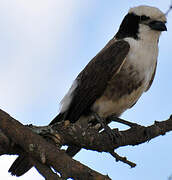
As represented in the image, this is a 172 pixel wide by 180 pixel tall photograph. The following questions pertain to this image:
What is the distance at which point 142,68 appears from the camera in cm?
526

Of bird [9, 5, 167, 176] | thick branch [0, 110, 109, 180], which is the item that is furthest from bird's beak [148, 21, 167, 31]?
thick branch [0, 110, 109, 180]

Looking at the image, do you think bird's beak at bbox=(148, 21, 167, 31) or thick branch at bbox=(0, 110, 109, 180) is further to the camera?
bird's beak at bbox=(148, 21, 167, 31)

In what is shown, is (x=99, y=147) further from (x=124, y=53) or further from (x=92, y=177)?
(x=124, y=53)

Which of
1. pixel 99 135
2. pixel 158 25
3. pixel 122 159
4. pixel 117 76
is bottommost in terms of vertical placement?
pixel 122 159

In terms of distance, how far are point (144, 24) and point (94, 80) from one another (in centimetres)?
101

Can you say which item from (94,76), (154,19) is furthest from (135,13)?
(94,76)

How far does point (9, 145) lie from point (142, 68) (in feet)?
8.04

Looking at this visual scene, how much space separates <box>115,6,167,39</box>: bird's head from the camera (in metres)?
5.52

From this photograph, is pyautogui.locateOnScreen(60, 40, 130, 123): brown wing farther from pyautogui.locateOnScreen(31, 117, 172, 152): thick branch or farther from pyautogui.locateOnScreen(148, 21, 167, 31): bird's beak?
pyautogui.locateOnScreen(31, 117, 172, 152): thick branch

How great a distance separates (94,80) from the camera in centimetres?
523

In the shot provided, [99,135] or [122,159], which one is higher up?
[99,135]

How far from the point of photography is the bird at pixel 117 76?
5176mm

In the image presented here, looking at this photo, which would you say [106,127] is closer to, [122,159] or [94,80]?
[94,80]

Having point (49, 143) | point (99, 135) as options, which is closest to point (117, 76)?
point (99, 135)
